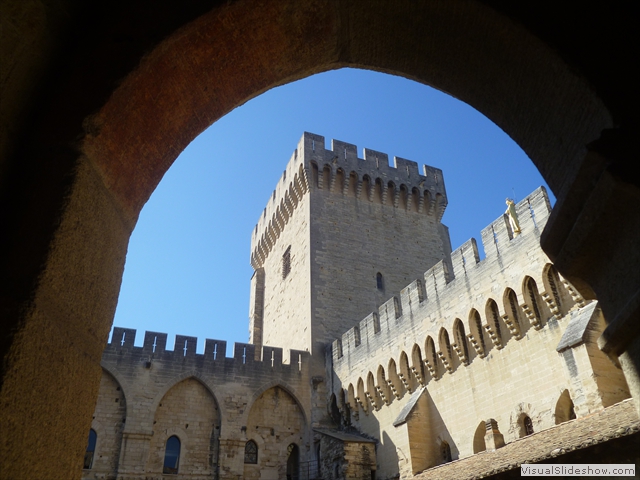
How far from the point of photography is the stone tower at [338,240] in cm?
1947

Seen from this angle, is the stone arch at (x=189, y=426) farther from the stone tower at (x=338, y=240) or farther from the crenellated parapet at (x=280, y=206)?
the crenellated parapet at (x=280, y=206)

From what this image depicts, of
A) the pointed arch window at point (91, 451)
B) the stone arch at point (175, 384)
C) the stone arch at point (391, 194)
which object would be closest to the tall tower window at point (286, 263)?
the stone arch at point (391, 194)

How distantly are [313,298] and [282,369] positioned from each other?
2.67 m

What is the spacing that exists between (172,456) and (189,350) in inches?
122

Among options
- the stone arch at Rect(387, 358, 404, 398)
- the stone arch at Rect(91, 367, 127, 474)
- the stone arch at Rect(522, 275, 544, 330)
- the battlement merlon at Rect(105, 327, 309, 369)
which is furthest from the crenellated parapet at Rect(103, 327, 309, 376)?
the stone arch at Rect(522, 275, 544, 330)

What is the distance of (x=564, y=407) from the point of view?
9.85m

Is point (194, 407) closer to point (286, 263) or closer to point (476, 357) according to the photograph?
point (286, 263)

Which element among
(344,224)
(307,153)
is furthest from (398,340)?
(307,153)

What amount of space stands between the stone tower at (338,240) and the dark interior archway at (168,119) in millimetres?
15981

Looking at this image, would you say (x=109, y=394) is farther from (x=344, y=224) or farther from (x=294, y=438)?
(x=344, y=224)

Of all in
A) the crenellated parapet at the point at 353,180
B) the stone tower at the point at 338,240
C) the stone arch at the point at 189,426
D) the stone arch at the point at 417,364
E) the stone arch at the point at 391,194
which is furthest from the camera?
the stone arch at the point at 391,194

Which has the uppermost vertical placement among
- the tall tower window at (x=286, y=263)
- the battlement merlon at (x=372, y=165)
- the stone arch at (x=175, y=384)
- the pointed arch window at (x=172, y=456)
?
the battlement merlon at (x=372, y=165)

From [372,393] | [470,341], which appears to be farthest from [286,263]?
[470,341]

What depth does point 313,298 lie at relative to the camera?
18.9m
